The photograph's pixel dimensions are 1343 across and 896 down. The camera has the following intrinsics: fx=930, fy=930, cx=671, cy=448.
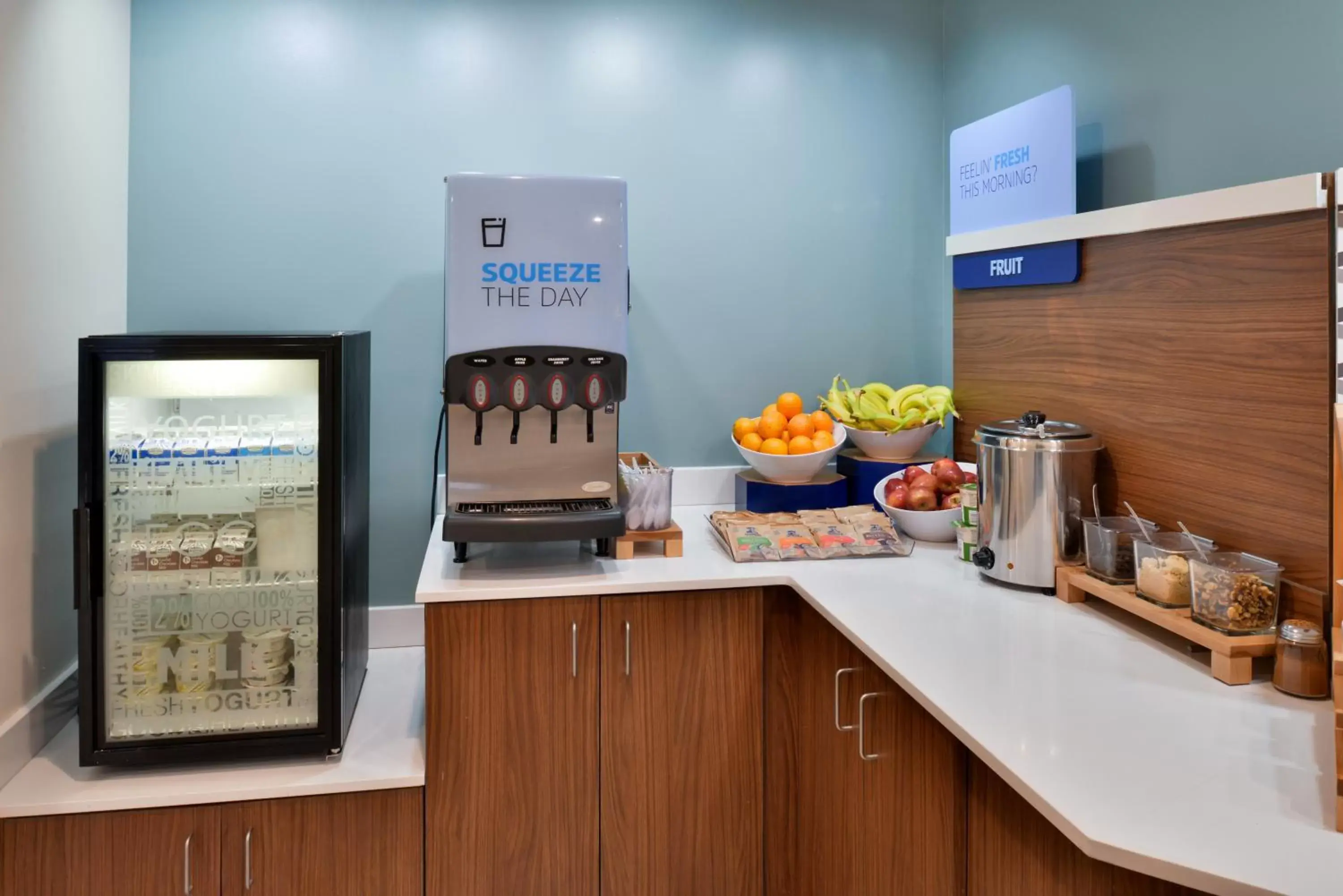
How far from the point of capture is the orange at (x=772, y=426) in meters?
2.50

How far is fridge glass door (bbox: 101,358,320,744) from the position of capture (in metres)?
1.92

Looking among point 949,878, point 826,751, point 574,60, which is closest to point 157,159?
point 574,60

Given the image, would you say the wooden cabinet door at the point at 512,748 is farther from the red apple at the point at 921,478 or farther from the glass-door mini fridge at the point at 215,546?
the red apple at the point at 921,478

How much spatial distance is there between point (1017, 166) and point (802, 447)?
859 millimetres

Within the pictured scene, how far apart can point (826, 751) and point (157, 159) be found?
7.37ft

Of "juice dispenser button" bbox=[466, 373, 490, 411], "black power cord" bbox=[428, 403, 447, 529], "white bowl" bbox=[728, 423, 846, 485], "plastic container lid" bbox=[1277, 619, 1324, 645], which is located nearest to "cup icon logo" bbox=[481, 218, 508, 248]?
"juice dispenser button" bbox=[466, 373, 490, 411]

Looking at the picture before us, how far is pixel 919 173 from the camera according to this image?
9.57ft

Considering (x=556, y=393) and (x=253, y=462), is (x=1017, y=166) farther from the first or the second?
(x=253, y=462)

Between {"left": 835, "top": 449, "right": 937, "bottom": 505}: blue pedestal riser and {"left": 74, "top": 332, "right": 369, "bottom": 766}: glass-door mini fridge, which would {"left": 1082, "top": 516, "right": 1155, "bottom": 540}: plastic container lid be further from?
{"left": 74, "top": 332, "right": 369, "bottom": 766}: glass-door mini fridge

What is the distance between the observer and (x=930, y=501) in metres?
2.28

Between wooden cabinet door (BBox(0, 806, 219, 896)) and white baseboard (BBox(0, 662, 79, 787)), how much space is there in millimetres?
141

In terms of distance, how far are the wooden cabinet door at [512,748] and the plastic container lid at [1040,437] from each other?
91 centimetres

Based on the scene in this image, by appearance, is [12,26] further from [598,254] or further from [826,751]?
[826,751]

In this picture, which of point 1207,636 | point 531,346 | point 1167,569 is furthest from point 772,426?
point 1207,636
